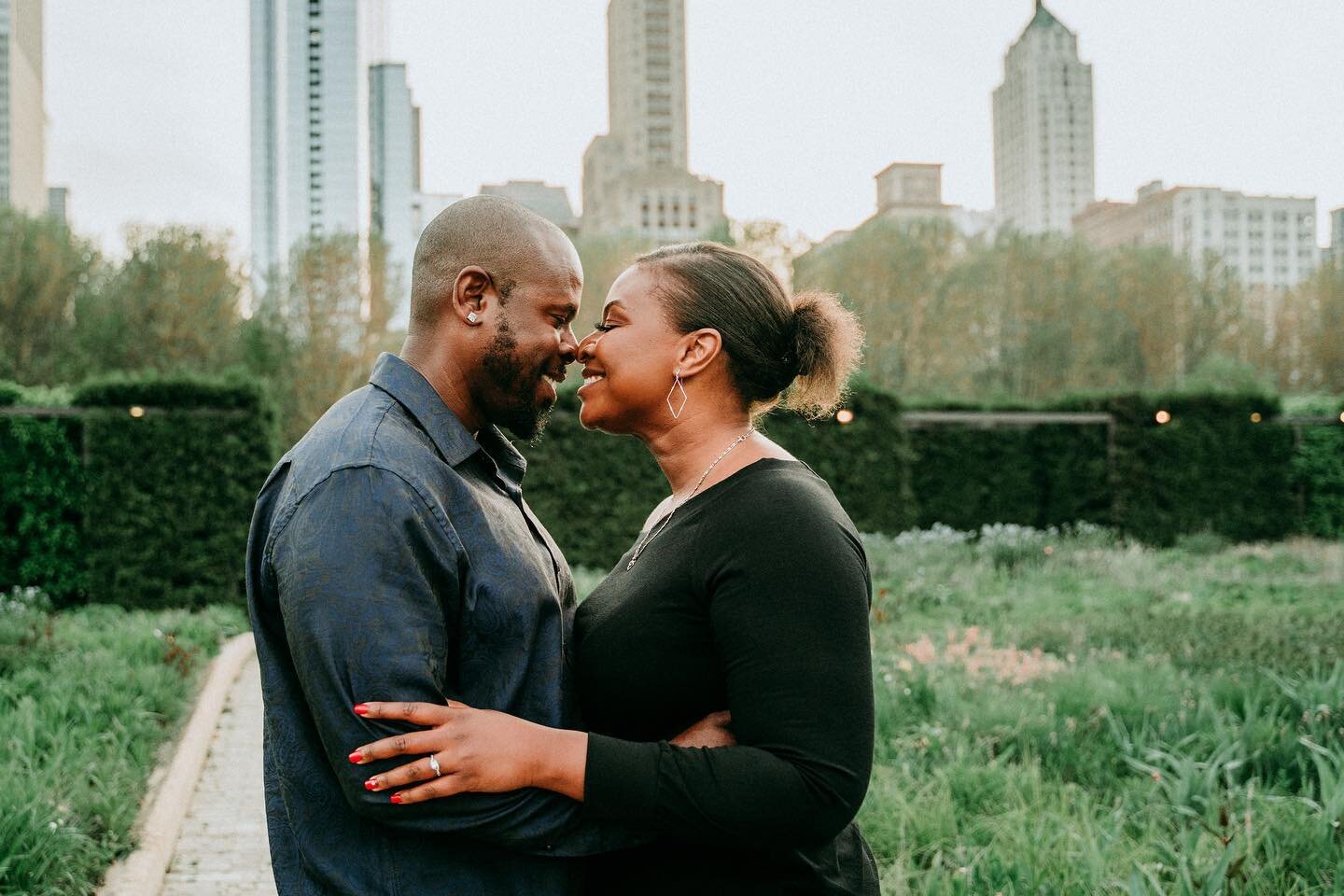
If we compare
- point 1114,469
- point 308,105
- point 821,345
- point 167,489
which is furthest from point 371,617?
point 308,105

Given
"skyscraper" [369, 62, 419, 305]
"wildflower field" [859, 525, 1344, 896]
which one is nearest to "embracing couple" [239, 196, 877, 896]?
Answer: "wildflower field" [859, 525, 1344, 896]

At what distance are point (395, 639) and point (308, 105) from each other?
116 metres

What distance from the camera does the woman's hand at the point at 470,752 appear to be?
4.75 ft

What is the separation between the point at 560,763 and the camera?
62.8 inches

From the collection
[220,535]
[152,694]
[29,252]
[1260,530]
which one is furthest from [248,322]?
[1260,530]

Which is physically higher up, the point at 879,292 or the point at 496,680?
the point at 879,292

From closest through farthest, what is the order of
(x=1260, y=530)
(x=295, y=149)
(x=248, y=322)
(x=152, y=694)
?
(x=152, y=694), (x=1260, y=530), (x=248, y=322), (x=295, y=149)

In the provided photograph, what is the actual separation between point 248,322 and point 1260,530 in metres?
19.1

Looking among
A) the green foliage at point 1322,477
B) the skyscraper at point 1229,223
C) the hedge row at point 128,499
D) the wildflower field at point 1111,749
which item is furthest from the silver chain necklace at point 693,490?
the skyscraper at point 1229,223

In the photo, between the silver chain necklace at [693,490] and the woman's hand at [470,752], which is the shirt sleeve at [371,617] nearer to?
the woman's hand at [470,752]

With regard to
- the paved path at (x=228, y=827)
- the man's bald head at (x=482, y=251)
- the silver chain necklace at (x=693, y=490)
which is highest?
the man's bald head at (x=482, y=251)

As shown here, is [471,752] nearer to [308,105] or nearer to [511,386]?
[511,386]

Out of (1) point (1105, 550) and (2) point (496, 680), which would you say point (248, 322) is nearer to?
(1) point (1105, 550)

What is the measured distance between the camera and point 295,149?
106m
